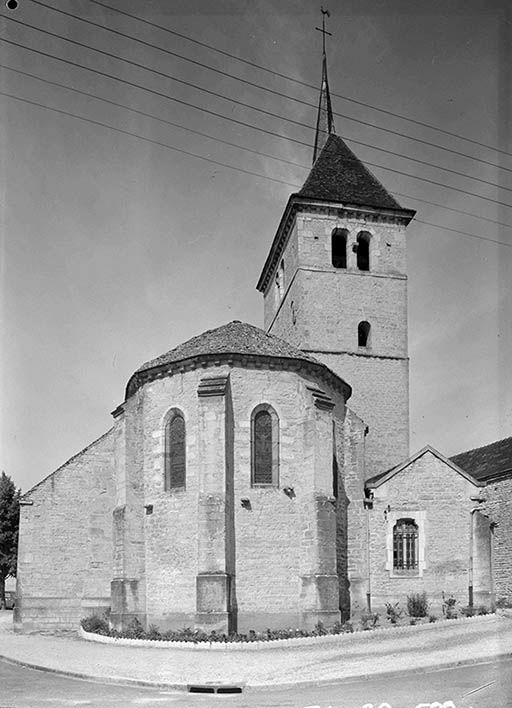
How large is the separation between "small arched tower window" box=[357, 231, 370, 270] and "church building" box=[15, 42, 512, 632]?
8.35ft

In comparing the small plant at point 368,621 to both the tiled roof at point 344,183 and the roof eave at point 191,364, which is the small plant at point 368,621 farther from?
the tiled roof at point 344,183

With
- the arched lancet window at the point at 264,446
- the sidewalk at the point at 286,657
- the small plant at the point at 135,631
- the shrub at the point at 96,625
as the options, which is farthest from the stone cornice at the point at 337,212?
the sidewalk at the point at 286,657

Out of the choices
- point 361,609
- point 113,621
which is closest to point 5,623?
point 113,621

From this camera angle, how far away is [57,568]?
27.6 meters

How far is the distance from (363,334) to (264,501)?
14052 mm

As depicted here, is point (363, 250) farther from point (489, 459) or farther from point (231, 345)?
point (231, 345)

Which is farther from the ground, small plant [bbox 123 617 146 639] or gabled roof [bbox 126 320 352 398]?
gabled roof [bbox 126 320 352 398]

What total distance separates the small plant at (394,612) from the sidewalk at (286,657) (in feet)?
7.94

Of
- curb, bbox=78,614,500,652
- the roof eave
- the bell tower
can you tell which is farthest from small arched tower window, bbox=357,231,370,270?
curb, bbox=78,614,500,652

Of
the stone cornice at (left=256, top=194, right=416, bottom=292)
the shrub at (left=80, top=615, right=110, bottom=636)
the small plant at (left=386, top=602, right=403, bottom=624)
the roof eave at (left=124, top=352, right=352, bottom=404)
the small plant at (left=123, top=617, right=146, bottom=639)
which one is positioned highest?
the stone cornice at (left=256, top=194, right=416, bottom=292)

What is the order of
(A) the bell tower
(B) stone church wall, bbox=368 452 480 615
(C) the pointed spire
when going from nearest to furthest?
(B) stone church wall, bbox=368 452 480 615 < (A) the bell tower < (C) the pointed spire

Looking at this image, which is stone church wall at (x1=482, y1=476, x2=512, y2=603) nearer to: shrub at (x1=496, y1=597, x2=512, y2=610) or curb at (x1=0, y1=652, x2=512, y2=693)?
shrub at (x1=496, y1=597, x2=512, y2=610)

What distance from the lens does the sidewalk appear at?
1369 cm

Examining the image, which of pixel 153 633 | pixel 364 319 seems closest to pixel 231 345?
pixel 153 633
